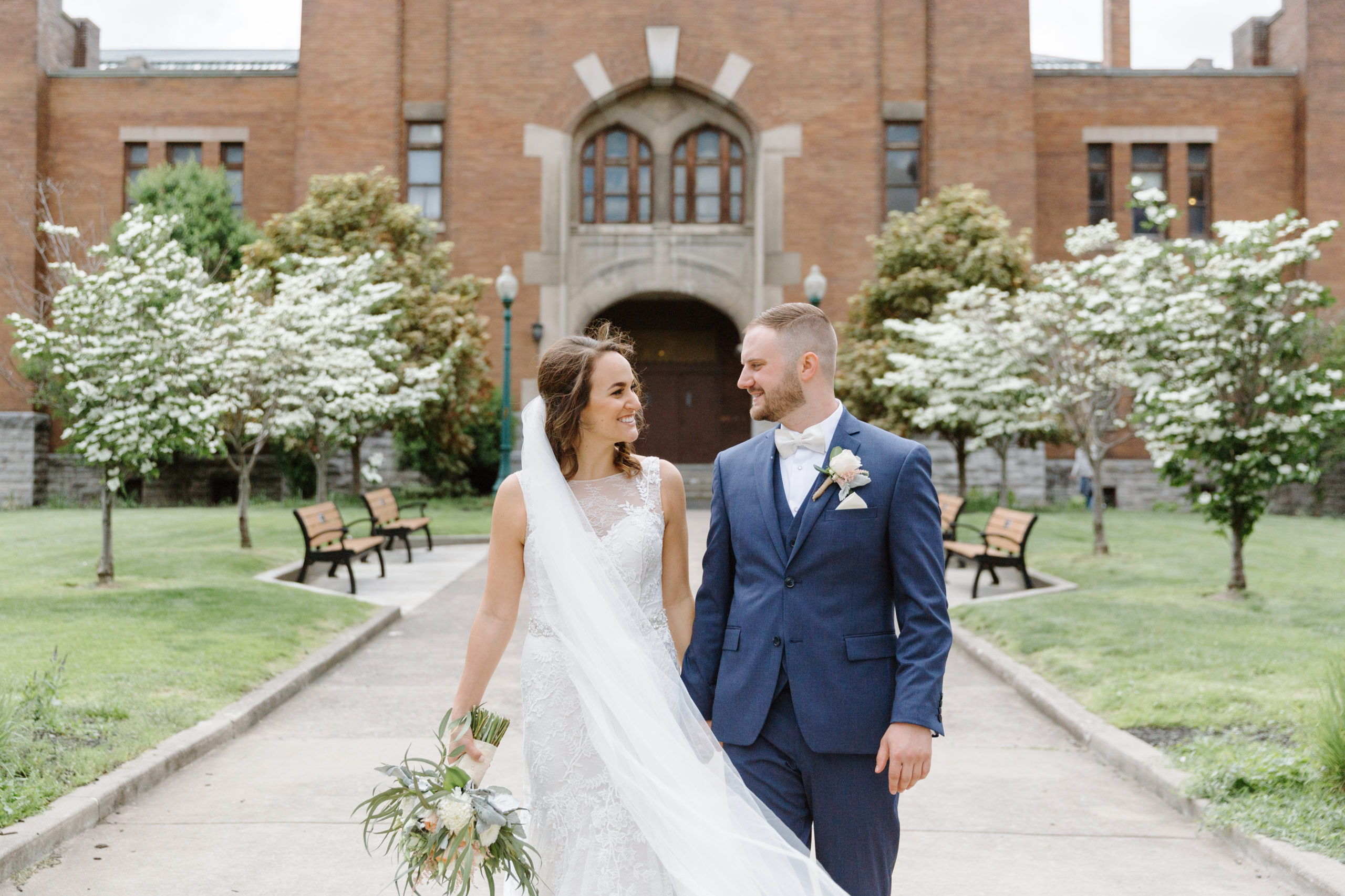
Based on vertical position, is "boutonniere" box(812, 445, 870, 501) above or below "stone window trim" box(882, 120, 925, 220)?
below

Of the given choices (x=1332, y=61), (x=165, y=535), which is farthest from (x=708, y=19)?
(x=165, y=535)

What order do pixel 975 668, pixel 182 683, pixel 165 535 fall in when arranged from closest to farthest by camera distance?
1. pixel 182 683
2. pixel 975 668
3. pixel 165 535

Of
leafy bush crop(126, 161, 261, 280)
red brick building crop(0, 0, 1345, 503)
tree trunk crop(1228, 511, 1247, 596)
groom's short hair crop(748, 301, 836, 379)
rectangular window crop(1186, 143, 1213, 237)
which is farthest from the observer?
rectangular window crop(1186, 143, 1213, 237)

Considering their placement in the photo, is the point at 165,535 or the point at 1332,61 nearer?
the point at 165,535

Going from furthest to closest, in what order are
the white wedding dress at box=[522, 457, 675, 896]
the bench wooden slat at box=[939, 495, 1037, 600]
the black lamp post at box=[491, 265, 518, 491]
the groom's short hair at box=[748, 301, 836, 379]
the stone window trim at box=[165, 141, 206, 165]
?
the stone window trim at box=[165, 141, 206, 165]
the black lamp post at box=[491, 265, 518, 491]
the bench wooden slat at box=[939, 495, 1037, 600]
the white wedding dress at box=[522, 457, 675, 896]
the groom's short hair at box=[748, 301, 836, 379]

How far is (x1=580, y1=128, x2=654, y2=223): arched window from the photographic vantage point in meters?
29.5

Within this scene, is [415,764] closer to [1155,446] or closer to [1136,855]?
[1136,855]

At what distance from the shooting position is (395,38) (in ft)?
95.0

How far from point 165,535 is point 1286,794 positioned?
56.7 ft

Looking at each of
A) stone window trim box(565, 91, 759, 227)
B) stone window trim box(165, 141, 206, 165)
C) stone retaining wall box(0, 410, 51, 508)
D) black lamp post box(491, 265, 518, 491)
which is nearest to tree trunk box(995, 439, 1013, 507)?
black lamp post box(491, 265, 518, 491)

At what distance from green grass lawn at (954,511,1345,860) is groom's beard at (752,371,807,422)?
349 centimetres

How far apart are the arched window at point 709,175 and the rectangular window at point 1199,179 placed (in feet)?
41.0

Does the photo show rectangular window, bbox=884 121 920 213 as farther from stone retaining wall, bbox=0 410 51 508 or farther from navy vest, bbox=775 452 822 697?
navy vest, bbox=775 452 822 697

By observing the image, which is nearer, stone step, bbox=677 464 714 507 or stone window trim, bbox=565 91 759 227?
stone step, bbox=677 464 714 507
